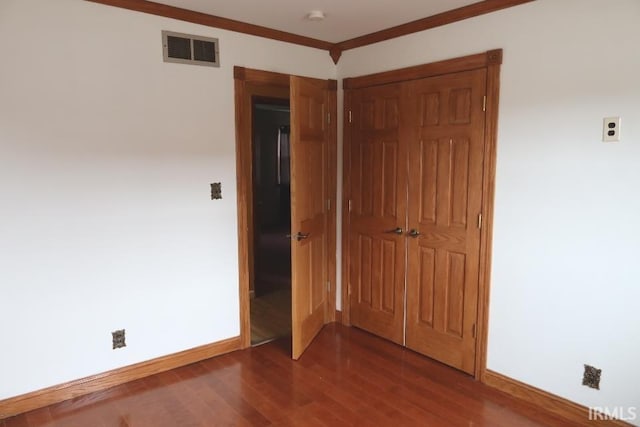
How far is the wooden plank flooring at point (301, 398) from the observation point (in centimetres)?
248

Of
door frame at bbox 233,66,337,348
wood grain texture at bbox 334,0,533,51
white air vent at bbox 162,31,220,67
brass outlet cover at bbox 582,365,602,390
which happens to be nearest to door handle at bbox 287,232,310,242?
door frame at bbox 233,66,337,348

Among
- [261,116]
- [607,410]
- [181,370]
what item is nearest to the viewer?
[607,410]

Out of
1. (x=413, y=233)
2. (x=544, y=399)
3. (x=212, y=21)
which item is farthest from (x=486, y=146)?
(x=212, y=21)

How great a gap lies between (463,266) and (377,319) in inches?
39.0

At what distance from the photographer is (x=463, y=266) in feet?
9.76

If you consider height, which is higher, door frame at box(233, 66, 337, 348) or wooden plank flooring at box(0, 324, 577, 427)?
door frame at box(233, 66, 337, 348)

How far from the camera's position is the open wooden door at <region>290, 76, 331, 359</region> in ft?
10.3

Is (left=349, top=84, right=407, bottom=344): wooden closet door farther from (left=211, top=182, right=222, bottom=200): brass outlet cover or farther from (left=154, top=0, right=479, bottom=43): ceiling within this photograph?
(left=211, top=182, right=222, bottom=200): brass outlet cover

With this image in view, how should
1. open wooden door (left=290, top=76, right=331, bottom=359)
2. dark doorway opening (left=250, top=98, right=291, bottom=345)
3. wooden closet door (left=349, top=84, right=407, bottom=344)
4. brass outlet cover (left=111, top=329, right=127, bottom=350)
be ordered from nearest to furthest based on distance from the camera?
brass outlet cover (left=111, top=329, right=127, bottom=350)
open wooden door (left=290, top=76, right=331, bottom=359)
wooden closet door (left=349, top=84, right=407, bottom=344)
dark doorway opening (left=250, top=98, right=291, bottom=345)

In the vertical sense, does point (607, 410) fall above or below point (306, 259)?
below

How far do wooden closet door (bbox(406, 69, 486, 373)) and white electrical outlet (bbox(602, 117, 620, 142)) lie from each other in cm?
70

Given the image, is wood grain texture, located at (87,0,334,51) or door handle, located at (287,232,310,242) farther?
door handle, located at (287,232,310,242)

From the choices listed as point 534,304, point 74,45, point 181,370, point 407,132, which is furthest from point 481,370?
point 74,45

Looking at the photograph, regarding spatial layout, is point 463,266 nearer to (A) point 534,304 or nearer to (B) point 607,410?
(A) point 534,304
